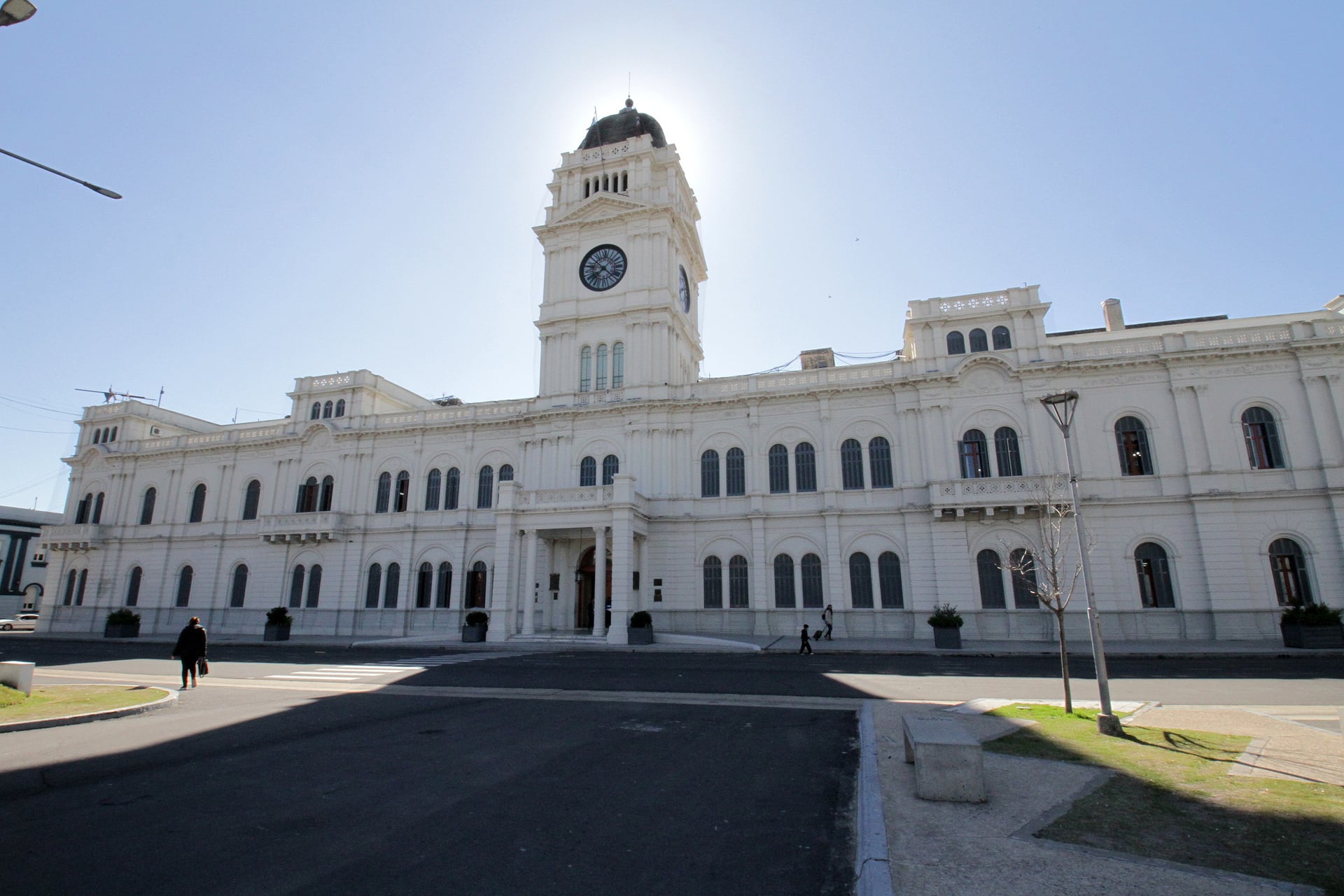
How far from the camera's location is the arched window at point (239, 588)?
41688mm

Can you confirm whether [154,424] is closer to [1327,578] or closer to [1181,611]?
[1181,611]

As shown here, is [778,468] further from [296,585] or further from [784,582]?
[296,585]

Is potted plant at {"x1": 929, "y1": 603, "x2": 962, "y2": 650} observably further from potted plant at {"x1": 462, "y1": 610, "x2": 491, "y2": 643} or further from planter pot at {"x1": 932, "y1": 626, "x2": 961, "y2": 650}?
potted plant at {"x1": 462, "y1": 610, "x2": 491, "y2": 643}

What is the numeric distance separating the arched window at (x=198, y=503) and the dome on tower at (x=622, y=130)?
34518 mm

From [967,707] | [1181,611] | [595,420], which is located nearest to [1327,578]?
[1181,611]

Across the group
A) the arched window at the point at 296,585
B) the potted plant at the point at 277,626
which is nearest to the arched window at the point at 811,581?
the potted plant at the point at 277,626

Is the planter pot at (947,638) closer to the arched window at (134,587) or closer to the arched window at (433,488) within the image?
the arched window at (433,488)

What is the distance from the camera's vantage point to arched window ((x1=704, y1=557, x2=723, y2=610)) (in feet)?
109

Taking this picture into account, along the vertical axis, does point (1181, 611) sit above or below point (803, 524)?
below

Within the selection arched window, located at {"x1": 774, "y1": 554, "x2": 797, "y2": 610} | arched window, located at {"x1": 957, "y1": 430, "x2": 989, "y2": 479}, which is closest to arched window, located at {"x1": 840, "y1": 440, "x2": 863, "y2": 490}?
arched window, located at {"x1": 957, "y1": 430, "x2": 989, "y2": 479}

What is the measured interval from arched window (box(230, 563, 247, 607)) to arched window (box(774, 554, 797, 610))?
33022 mm

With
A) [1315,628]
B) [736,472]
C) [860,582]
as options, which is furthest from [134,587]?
[1315,628]

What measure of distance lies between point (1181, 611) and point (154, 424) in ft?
215

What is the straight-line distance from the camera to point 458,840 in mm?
6230
